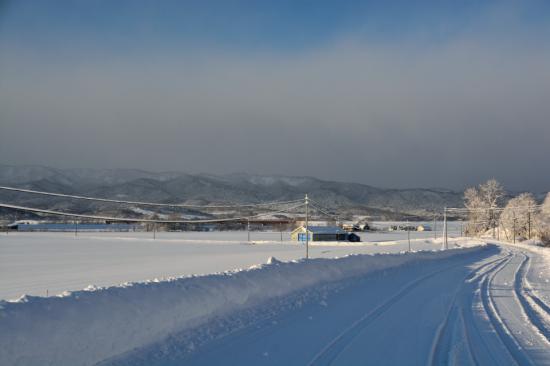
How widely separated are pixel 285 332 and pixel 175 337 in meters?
2.14

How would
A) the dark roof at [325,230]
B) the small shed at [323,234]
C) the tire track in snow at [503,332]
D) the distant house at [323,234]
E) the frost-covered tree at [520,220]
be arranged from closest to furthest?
the tire track in snow at [503,332]
the distant house at [323,234]
the frost-covered tree at [520,220]
the small shed at [323,234]
the dark roof at [325,230]

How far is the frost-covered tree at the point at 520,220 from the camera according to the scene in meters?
103

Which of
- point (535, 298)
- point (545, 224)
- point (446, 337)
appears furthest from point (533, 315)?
point (545, 224)

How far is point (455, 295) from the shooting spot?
1642cm

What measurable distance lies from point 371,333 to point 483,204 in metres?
126

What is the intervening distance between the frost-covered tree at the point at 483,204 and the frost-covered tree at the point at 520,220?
13.0 meters

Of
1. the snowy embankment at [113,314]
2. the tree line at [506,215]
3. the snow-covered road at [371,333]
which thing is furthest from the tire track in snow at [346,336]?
the tree line at [506,215]

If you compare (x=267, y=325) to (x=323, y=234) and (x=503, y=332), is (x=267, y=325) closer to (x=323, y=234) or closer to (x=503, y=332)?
(x=503, y=332)


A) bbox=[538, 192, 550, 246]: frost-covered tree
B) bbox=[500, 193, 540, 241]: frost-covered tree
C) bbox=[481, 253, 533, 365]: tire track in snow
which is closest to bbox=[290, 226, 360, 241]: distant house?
bbox=[500, 193, 540, 241]: frost-covered tree

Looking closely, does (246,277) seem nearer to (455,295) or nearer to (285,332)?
(285,332)

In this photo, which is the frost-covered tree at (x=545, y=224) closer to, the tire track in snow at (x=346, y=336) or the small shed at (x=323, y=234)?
the small shed at (x=323, y=234)

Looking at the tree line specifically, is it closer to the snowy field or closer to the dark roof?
the dark roof

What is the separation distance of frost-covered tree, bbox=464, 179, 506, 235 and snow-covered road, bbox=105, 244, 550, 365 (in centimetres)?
11749

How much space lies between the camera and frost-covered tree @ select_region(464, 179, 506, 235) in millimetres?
126438
